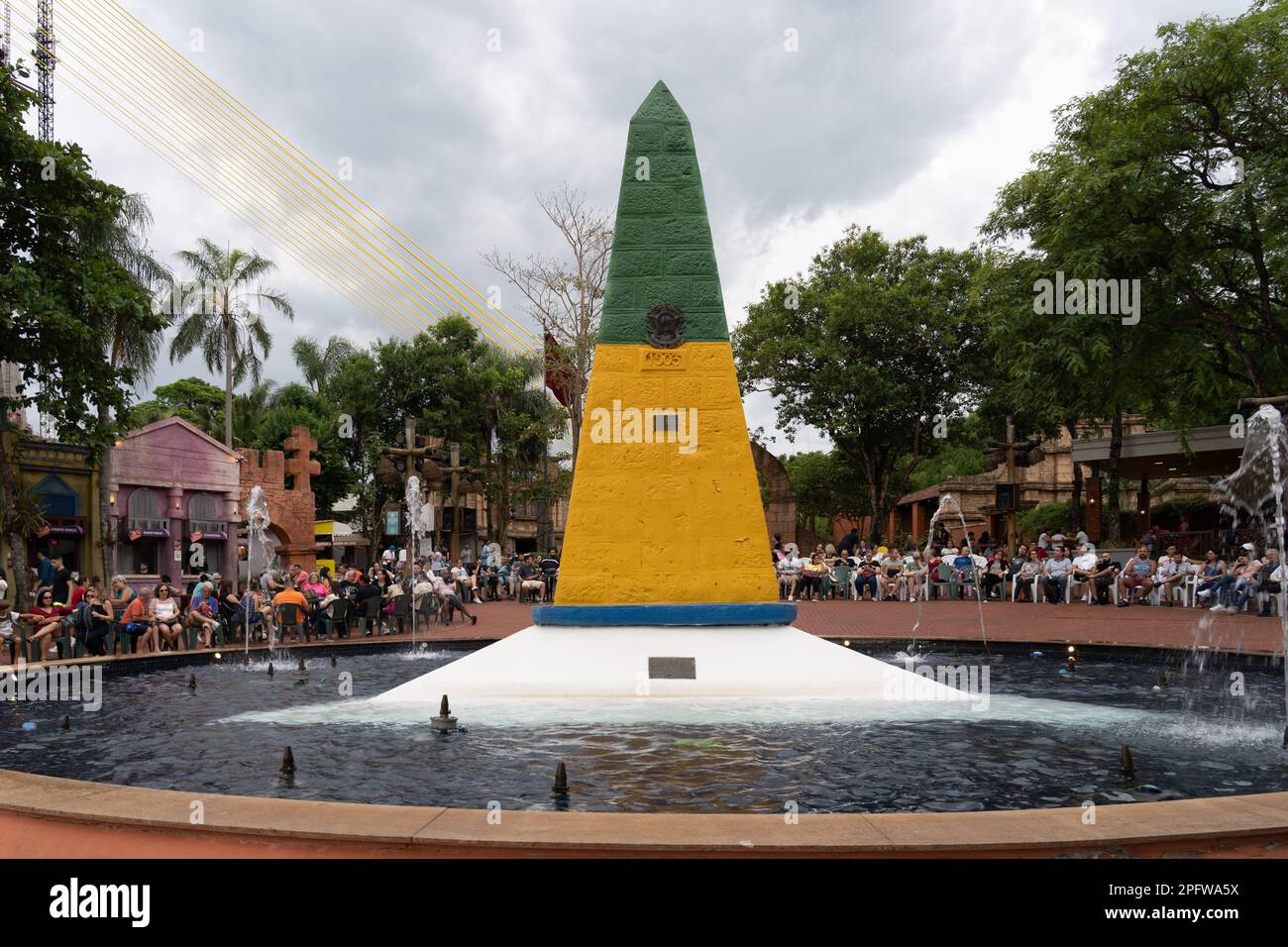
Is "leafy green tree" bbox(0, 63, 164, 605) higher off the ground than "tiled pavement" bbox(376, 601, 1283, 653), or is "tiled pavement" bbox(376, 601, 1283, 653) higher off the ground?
"leafy green tree" bbox(0, 63, 164, 605)

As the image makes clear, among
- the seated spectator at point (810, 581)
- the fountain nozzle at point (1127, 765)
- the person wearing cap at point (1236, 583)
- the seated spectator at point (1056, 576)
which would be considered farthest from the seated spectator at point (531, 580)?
the fountain nozzle at point (1127, 765)

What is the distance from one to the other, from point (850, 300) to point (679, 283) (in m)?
24.8

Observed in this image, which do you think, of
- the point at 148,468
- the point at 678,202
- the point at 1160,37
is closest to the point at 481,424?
the point at 148,468

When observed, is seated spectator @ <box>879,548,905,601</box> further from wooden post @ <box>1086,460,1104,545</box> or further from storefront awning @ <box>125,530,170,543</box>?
storefront awning @ <box>125,530,170,543</box>

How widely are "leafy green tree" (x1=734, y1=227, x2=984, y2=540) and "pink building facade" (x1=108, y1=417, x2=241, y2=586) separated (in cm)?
1895

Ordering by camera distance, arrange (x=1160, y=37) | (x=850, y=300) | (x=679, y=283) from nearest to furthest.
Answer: (x=679, y=283)
(x=1160, y=37)
(x=850, y=300)

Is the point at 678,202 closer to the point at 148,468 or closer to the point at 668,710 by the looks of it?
the point at 668,710

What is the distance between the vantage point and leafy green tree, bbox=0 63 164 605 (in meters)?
18.0

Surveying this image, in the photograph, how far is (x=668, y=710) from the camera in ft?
28.9

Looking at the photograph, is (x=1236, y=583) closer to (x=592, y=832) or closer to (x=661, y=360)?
(x=661, y=360)

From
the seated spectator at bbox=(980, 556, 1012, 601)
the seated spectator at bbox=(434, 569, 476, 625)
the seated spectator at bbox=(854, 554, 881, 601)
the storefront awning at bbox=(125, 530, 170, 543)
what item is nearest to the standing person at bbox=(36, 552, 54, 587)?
the seated spectator at bbox=(434, 569, 476, 625)

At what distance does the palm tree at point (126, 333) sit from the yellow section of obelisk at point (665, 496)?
66.8 feet

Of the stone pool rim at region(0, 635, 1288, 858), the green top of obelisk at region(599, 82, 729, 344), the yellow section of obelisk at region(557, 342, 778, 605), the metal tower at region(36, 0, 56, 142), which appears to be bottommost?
the stone pool rim at region(0, 635, 1288, 858)

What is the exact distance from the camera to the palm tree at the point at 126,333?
88.0 ft
